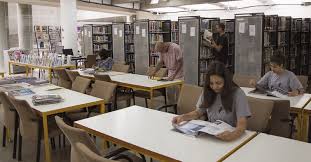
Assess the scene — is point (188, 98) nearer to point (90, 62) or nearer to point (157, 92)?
point (157, 92)

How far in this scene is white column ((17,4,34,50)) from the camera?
1251cm

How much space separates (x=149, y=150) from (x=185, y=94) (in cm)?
161

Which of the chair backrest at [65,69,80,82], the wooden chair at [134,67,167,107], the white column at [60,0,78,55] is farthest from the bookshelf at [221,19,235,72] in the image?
the white column at [60,0,78,55]

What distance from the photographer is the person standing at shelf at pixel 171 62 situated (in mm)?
5471

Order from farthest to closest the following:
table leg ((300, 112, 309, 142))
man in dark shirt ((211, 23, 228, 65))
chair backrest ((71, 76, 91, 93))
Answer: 1. man in dark shirt ((211, 23, 228, 65))
2. chair backrest ((71, 76, 91, 93))
3. table leg ((300, 112, 309, 142))

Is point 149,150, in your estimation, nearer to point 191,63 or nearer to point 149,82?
point 149,82

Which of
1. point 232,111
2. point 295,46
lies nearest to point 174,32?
point 295,46

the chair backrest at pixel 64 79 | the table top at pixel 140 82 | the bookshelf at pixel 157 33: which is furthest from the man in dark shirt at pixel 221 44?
the chair backrest at pixel 64 79

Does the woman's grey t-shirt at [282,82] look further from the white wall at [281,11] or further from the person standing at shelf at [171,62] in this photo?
the white wall at [281,11]

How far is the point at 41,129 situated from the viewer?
10.5 feet

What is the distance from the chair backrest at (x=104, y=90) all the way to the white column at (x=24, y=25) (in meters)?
9.86

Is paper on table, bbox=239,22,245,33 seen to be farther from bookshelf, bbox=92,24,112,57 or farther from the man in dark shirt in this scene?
bookshelf, bbox=92,24,112,57

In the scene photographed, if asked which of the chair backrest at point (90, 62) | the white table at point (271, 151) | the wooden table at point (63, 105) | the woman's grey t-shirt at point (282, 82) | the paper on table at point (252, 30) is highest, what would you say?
the paper on table at point (252, 30)

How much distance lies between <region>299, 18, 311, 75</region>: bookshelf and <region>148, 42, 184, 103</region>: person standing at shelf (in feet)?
19.2
